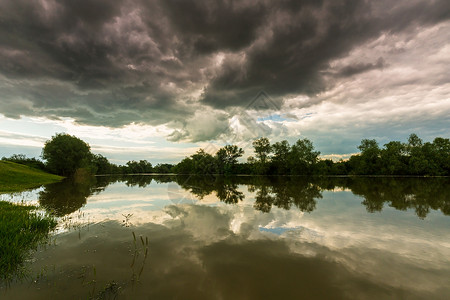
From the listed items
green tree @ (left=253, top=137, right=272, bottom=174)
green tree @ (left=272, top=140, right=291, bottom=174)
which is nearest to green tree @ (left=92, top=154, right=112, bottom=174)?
green tree @ (left=253, top=137, right=272, bottom=174)

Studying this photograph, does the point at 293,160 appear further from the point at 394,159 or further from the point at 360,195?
the point at 360,195

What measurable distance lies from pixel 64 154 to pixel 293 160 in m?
98.6

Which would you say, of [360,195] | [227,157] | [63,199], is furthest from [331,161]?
[63,199]

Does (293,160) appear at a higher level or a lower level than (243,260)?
higher

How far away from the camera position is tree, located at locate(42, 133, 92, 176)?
68375 millimetres

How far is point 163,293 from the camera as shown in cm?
502

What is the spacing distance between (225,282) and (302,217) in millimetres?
9234

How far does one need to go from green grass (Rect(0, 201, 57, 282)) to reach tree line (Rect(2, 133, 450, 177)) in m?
70.8

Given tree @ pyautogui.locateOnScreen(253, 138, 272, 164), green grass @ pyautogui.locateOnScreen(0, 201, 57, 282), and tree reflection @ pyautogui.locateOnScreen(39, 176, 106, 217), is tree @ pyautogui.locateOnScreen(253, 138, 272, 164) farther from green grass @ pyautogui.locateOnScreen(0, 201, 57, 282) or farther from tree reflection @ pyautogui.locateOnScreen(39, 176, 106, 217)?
green grass @ pyautogui.locateOnScreen(0, 201, 57, 282)

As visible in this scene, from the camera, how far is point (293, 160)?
343 ft

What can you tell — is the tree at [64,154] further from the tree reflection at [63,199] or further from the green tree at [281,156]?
the green tree at [281,156]

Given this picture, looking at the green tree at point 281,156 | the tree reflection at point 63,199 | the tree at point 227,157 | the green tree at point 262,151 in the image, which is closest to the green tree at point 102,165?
the tree at point 227,157

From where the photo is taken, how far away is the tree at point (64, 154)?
68375mm

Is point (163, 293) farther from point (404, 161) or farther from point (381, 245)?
point (404, 161)
